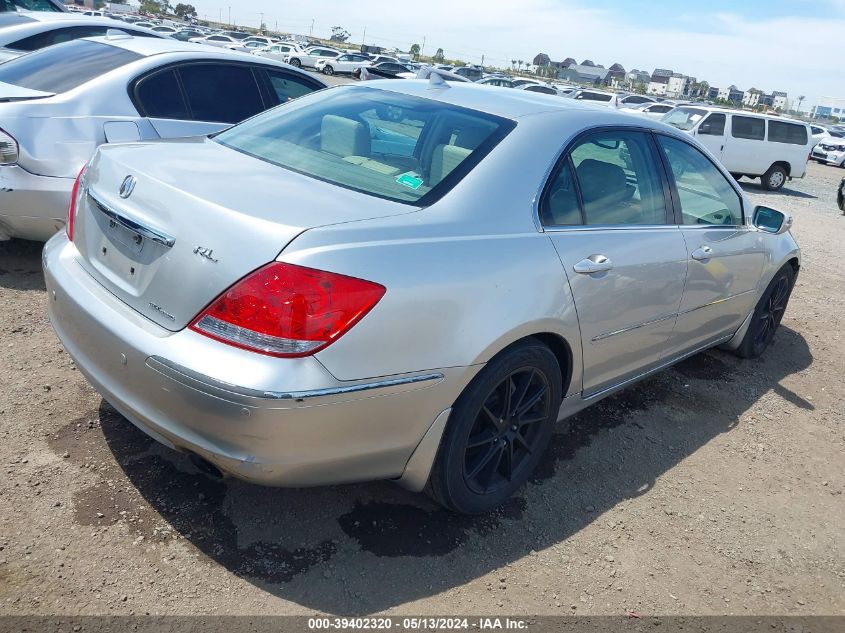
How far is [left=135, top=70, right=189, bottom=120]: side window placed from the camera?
188 inches

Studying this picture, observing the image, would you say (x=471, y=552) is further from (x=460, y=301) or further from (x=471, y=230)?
(x=471, y=230)

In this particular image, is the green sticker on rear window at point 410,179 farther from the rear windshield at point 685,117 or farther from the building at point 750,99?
the building at point 750,99

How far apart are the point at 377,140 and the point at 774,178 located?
58.1ft

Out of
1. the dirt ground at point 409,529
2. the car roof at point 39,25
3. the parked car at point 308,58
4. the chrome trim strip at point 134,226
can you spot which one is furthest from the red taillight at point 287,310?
the parked car at point 308,58

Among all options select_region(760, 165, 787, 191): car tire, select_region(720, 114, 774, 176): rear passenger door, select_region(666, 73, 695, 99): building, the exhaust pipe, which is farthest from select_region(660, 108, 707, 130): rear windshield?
select_region(666, 73, 695, 99): building

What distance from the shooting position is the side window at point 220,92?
5.09m

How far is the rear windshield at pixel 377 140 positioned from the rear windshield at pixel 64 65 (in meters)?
2.02

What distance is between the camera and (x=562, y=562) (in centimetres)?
276

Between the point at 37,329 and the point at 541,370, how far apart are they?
2878mm

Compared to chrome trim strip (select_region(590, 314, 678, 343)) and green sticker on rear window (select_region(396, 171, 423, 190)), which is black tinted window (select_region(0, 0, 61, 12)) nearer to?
green sticker on rear window (select_region(396, 171, 423, 190))

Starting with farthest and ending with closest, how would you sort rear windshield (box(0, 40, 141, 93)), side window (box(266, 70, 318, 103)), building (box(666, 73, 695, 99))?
building (box(666, 73, 695, 99)) → side window (box(266, 70, 318, 103)) → rear windshield (box(0, 40, 141, 93))

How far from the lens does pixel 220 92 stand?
5281mm

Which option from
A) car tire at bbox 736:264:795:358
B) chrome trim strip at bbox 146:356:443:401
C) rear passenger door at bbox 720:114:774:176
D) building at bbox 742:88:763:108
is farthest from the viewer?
building at bbox 742:88:763:108

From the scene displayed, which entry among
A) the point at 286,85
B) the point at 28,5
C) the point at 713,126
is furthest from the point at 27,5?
the point at 713,126
